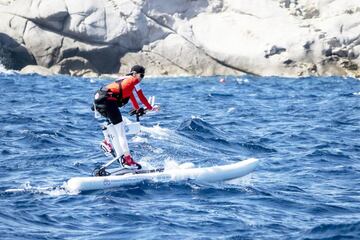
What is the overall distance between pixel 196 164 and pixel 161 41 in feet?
132

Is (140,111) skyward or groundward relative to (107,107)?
groundward

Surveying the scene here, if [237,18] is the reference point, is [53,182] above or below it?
above

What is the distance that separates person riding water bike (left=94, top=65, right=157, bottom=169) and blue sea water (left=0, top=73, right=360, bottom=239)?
99 cm

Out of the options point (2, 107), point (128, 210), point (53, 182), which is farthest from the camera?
point (2, 107)

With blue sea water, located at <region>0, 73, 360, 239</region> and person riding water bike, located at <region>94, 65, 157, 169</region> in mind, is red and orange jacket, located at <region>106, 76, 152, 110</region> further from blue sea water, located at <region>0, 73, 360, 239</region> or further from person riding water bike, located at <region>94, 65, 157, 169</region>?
blue sea water, located at <region>0, 73, 360, 239</region>

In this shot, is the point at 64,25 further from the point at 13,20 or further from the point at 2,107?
the point at 2,107

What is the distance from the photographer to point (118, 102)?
1374cm

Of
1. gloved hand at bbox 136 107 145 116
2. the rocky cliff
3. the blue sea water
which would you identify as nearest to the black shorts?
gloved hand at bbox 136 107 145 116

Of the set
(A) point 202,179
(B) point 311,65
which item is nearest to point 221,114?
(A) point 202,179

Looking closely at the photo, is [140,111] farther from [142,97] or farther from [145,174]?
[145,174]

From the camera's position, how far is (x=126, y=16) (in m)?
54.6

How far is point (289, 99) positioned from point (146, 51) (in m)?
24.2

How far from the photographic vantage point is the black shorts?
535 inches

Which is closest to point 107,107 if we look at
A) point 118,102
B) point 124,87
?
point 118,102
